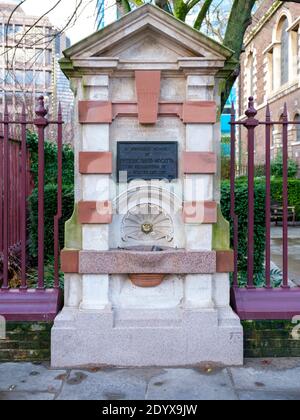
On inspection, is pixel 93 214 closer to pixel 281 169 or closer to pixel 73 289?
pixel 73 289

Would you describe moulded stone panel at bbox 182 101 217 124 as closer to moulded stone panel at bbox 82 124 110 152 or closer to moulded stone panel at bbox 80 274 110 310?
moulded stone panel at bbox 82 124 110 152

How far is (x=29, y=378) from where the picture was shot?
12.8 feet

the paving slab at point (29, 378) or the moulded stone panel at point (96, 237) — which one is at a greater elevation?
the moulded stone panel at point (96, 237)

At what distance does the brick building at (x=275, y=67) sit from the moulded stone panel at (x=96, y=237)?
19.2m

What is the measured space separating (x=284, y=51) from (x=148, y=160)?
80.9 feet

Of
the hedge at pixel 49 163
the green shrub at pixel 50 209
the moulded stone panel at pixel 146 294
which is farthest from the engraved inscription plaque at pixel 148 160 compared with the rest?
the hedge at pixel 49 163

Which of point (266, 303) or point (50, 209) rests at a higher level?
point (50, 209)

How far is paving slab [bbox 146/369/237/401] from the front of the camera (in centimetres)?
354

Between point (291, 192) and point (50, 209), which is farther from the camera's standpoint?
point (291, 192)

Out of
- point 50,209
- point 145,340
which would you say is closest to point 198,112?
point 145,340

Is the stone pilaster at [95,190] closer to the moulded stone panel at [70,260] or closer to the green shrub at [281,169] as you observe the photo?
the moulded stone panel at [70,260]

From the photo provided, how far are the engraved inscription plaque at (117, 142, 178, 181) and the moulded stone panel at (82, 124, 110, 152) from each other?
16cm

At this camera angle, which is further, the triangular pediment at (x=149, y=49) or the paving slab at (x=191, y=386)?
the triangular pediment at (x=149, y=49)

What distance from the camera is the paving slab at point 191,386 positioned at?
11.6 ft
